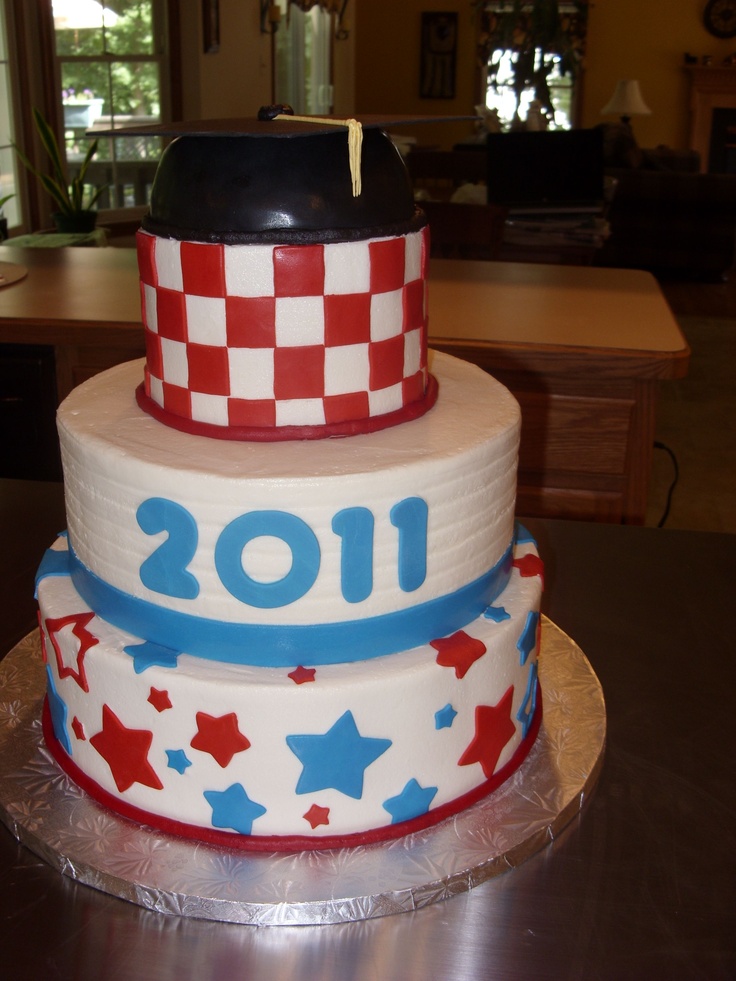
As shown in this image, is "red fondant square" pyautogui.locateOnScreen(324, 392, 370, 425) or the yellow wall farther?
the yellow wall

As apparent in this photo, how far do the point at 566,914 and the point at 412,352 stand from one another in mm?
542

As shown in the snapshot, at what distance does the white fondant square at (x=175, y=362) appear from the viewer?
0.91 meters

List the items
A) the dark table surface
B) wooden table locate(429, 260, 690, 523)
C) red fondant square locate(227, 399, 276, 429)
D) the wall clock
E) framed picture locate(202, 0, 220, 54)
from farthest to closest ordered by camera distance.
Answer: the wall clock
framed picture locate(202, 0, 220, 54)
wooden table locate(429, 260, 690, 523)
red fondant square locate(227, 399, 276, 429)
the dark table surface

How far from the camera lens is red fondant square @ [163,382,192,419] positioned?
3.03ft

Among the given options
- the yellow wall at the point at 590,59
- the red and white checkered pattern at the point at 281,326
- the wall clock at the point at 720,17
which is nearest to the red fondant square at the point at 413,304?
the red and white checkered pattern at the point at 281,326

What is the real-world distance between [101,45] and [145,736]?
5.01 metres

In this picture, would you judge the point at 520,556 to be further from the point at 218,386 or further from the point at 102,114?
the point at 102,114

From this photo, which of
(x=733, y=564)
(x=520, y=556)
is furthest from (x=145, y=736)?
(x=733, y=564)

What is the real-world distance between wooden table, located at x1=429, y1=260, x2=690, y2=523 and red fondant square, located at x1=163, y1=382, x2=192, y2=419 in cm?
116

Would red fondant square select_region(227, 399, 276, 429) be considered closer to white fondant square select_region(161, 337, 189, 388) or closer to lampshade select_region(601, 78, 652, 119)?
white fondant square select_region(161, 337, 189, 388)

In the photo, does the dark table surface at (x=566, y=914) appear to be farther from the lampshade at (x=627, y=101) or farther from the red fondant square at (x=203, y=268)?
the lampshade at (x=627, y=101)

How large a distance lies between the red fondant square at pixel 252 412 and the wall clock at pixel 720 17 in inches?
419

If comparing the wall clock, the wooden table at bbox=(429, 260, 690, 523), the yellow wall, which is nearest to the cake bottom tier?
the wooden table at bbox=(429, 260, 690, 523)

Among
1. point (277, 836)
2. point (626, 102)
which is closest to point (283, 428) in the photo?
point (277, 836)
